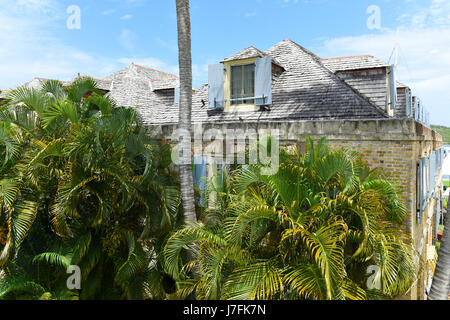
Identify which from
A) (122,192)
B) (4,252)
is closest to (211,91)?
(122,192)

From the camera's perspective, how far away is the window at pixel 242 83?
1029 centimetres

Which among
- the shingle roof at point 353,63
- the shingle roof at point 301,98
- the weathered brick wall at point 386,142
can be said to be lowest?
the weathered brick wall at point 386,142

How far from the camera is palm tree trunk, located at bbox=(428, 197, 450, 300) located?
4469 mm

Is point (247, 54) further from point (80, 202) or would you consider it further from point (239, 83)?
point (80, 202)

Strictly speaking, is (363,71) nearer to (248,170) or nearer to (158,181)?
(248,170)

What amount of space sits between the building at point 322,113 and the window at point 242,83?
31 mm

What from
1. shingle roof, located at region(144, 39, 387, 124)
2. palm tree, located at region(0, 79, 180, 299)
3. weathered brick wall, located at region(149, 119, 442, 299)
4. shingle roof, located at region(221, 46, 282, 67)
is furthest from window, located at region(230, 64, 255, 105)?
palm tree, located at region(0, 79, 180, 299)

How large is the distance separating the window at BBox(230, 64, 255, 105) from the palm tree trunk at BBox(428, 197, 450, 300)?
263 inches

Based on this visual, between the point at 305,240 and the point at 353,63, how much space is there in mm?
7806

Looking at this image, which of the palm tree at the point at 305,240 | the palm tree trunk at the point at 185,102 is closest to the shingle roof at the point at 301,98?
the palm tree at the point at 305,240

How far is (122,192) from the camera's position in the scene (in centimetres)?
658

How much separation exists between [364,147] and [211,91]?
17.9ft

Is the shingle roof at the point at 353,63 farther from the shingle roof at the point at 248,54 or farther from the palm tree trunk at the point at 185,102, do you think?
the palm tree trunk at the point at 185,102
